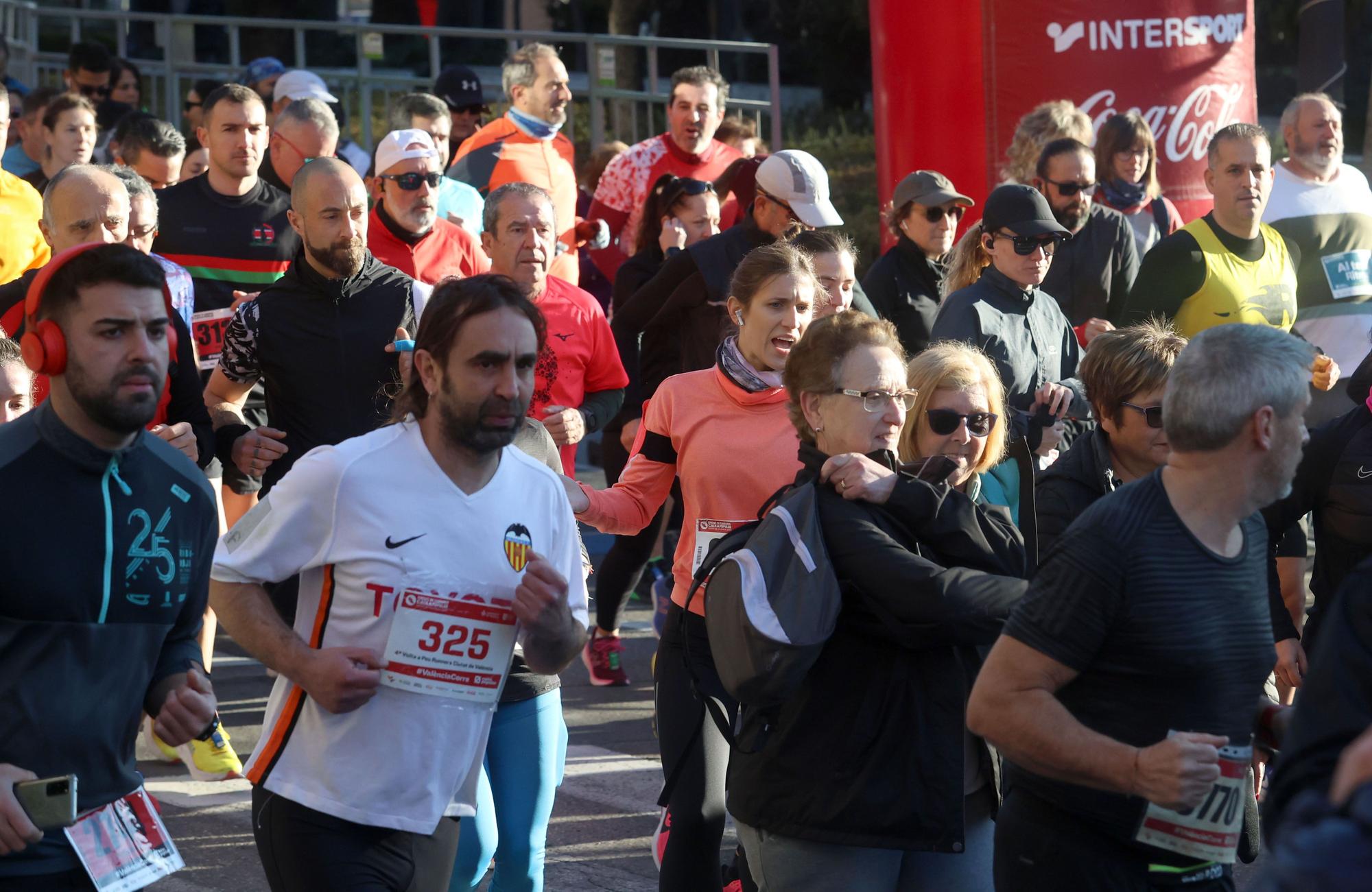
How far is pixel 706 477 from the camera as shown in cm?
484

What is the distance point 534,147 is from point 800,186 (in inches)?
121

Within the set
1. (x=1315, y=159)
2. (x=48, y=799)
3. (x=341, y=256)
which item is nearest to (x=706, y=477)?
(x=341, y=256)

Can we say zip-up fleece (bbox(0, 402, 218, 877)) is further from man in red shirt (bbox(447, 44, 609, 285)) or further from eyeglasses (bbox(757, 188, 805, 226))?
man in red shirt (bbox(447, 44, 609, 285))

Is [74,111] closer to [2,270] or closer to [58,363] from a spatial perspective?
[2,270]

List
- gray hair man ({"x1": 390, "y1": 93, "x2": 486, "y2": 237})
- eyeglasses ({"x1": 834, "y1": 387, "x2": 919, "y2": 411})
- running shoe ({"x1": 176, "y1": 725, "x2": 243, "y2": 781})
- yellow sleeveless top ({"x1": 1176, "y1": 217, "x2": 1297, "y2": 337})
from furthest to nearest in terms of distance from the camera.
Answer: gray hair man ({"x1": 390, "y1": 93, "x2": 486, "y2": 237}) → yellow sleeveless top ({"x1": 1176, "y1": 217, "x2": 1297, "y2": 337}) → running shoe ({"x1": 176, "y1": 725, "x2": 243, "y2": 781}) → eyeglasses ({"x1": 834, "y1": 387, "x2": 919, "y2": 411})

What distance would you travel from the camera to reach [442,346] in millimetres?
3598

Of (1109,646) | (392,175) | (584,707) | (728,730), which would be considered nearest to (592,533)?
(584,707)

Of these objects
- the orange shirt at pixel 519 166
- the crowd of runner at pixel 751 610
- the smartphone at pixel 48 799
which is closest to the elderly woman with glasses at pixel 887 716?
the crowd of runner at pixel 751 610

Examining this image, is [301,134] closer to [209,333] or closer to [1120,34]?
[209,333]

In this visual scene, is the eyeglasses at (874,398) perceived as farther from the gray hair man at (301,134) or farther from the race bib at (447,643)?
the gray hair man at (301,134)

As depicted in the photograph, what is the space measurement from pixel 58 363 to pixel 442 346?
741 millimetres

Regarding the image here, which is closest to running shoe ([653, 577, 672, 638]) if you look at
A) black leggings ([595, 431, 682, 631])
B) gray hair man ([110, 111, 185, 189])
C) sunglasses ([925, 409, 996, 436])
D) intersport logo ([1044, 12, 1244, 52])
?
black leggings ([595, 431, 682, 631])

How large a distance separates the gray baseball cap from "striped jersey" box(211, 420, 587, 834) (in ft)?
13.1

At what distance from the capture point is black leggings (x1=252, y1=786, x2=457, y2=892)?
→ 3461 mm
